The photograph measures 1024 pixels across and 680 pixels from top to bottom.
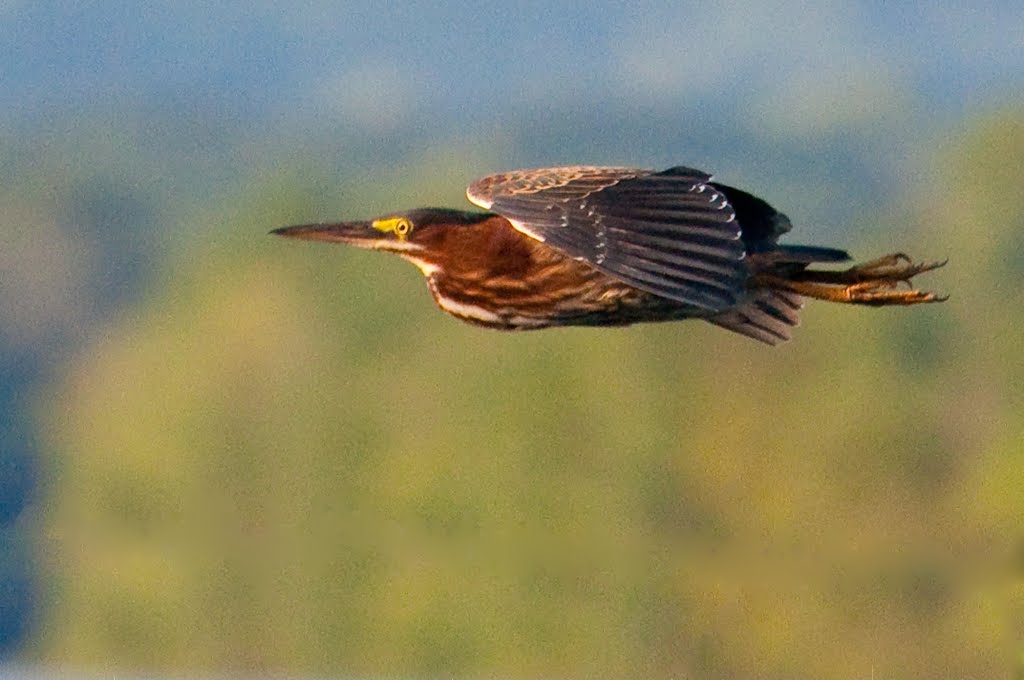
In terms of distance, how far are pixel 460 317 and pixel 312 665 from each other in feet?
65.2

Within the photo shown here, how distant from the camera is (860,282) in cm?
831

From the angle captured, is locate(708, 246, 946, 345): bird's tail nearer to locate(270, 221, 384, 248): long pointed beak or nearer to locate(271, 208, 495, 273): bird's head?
locate(271, 208, 495, 273): bird's head

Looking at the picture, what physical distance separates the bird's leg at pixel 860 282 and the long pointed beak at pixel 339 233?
110 cm

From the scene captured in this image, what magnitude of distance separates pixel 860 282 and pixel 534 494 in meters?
19.3

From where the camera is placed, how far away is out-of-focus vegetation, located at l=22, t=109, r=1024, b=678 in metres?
25.8

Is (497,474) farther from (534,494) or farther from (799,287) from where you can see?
(799,287)

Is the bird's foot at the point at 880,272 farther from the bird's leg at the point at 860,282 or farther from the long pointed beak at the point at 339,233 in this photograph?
the long pointed beak at the point at 339,233

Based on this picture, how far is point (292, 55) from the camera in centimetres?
16288

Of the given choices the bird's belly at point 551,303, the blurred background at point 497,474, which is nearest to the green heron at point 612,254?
the bird's belly at point 551,303

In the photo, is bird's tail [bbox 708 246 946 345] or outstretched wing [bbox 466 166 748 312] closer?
outstretched wing [bbox 466 166 748 312]

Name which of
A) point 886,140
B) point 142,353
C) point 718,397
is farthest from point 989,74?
point 718,397

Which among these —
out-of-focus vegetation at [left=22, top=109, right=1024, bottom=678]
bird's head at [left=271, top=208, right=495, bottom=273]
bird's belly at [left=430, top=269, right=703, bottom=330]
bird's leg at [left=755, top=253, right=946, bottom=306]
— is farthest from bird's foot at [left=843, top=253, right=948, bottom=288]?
out-of-focus vegetation at [left=22, top=109, right=1024, bottom=678]

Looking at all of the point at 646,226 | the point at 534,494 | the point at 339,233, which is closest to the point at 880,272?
the point at 646,226

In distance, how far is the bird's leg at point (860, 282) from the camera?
8.27 meters
